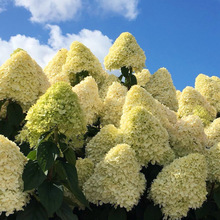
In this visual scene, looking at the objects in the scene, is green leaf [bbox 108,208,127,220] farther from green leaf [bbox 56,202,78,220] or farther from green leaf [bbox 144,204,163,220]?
green leaf [bbox 56,202,78,220]

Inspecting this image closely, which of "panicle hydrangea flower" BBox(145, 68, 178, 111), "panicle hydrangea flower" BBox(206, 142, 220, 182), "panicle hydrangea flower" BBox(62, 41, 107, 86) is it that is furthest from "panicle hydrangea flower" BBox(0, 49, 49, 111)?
"panicle hydrangea flower" BBox(145, 68, 178, 111)

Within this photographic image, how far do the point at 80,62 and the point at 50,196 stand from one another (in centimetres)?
265

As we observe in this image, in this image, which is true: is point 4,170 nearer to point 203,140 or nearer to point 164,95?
point 203,140

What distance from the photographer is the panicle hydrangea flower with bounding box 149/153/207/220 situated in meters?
2.55

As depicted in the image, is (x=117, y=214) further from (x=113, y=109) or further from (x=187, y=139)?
(x=113, y=109)

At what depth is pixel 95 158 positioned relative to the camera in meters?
2.93

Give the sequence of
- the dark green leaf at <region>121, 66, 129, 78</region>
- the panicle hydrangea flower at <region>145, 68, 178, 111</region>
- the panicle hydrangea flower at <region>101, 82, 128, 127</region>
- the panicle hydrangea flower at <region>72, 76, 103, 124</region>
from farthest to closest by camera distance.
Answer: the panicle hydrangea flower at <region>145, 68, 178, 111</region> → the dark green leaf at <region>121, 66, 129, 78</region> → the panicle hydrangea flower at <region>101, 82, 128, 127</region> → the panicle hydrangea flower at <region>72, 76, 103, 124</region>

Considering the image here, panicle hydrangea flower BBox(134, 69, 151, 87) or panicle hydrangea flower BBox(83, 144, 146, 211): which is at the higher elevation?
panicle hydrangea flower BBox(134, 69, 151, 87)

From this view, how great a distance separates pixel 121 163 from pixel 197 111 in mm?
2065

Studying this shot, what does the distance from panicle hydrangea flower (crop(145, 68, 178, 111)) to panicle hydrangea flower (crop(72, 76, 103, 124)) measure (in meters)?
1.39

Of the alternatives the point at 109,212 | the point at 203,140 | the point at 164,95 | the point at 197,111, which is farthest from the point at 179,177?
the point at 164,95

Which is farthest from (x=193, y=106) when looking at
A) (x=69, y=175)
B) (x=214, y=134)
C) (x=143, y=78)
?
(x=69, y=175)

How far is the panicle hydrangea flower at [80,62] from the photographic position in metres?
4.49

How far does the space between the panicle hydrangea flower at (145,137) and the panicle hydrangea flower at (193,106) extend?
156 centimetres
